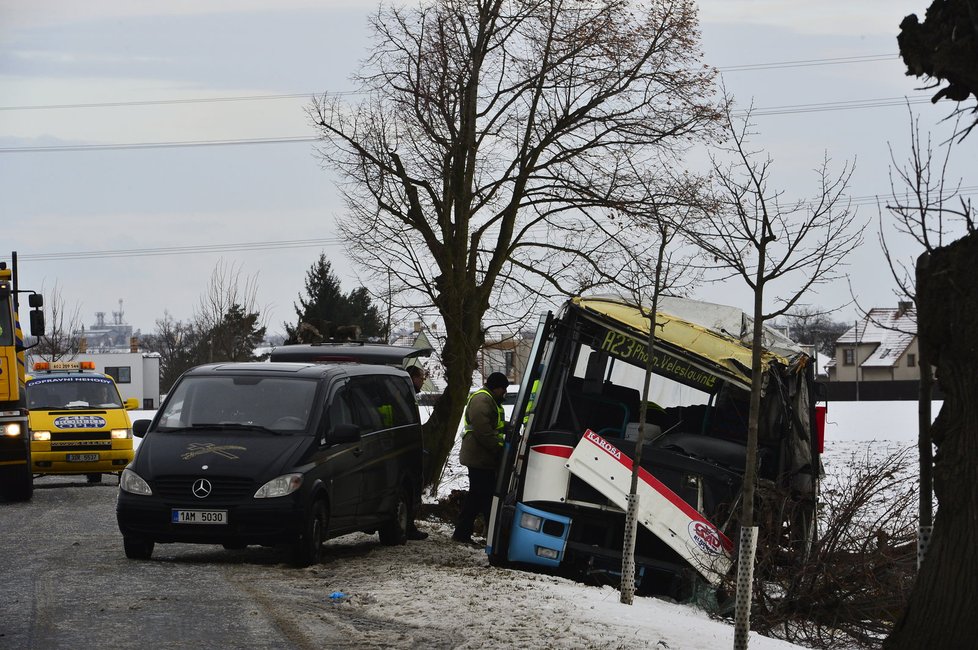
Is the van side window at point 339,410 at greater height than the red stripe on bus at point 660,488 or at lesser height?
greater

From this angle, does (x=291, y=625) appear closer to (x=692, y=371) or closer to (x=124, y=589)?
(x=124, y=589)

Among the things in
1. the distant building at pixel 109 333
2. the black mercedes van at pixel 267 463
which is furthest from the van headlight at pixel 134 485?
the distant building at pixel 109 333

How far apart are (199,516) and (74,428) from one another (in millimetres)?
11649

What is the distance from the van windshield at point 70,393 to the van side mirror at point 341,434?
39.2 ft

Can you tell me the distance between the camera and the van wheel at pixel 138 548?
1217cm

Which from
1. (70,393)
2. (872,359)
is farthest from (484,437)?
(872,359)

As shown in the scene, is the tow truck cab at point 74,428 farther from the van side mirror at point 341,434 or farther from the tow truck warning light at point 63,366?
the van side mirror at point 341,434

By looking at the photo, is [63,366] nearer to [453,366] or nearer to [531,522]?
[453,366]

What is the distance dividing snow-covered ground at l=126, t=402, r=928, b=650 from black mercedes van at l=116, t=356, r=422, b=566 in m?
0.52

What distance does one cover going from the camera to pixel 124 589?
10.2 m

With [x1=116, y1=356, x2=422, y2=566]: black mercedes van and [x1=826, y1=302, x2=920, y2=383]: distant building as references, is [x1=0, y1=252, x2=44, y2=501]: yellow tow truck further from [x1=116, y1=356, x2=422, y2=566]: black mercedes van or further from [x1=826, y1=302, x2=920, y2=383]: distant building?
[x1=826, y1=302, x2=920, y2=383]: distant building

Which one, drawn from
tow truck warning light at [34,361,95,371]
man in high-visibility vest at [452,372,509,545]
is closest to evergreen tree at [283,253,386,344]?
tow truck warning light at [34,361,95,371]

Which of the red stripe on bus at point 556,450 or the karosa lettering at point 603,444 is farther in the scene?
the red stripe on bus at point 556,450

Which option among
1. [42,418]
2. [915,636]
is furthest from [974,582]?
[42,418]
